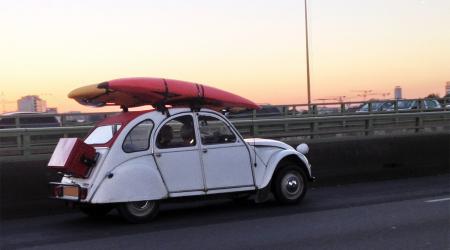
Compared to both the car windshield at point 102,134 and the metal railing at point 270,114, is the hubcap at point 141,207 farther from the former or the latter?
the metal railing at point 270,114

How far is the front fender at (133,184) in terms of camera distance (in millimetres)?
8539

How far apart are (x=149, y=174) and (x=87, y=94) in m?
1.71

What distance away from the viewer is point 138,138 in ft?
29.7

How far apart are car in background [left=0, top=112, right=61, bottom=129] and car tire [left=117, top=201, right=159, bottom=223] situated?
13403 millimetres

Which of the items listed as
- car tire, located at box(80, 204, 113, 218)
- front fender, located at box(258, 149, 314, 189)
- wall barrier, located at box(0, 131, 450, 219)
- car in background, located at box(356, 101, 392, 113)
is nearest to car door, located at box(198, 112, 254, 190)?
front fender, located at box(258, 149, 314, 189)

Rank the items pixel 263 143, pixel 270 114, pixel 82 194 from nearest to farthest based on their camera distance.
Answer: pixel 82 194
pixel 263 143
pixel 270 114

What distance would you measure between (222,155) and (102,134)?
1799 mm

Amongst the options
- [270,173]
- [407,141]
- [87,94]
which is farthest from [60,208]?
[407,141]

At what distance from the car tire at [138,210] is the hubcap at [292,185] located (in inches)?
88.4

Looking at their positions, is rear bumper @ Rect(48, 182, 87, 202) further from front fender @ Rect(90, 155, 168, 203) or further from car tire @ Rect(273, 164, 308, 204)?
car tire @ Rect(273, 164, 308, 204)

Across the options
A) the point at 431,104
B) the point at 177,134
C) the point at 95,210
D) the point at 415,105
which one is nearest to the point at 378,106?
the point at 415,105

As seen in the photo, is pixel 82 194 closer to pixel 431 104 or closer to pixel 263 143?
pixel 263 143

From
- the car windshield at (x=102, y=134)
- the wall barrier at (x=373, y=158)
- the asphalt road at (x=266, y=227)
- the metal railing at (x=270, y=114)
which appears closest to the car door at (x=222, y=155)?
the asphalt road at (x=266, y=227)

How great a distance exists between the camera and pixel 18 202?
10.1m
